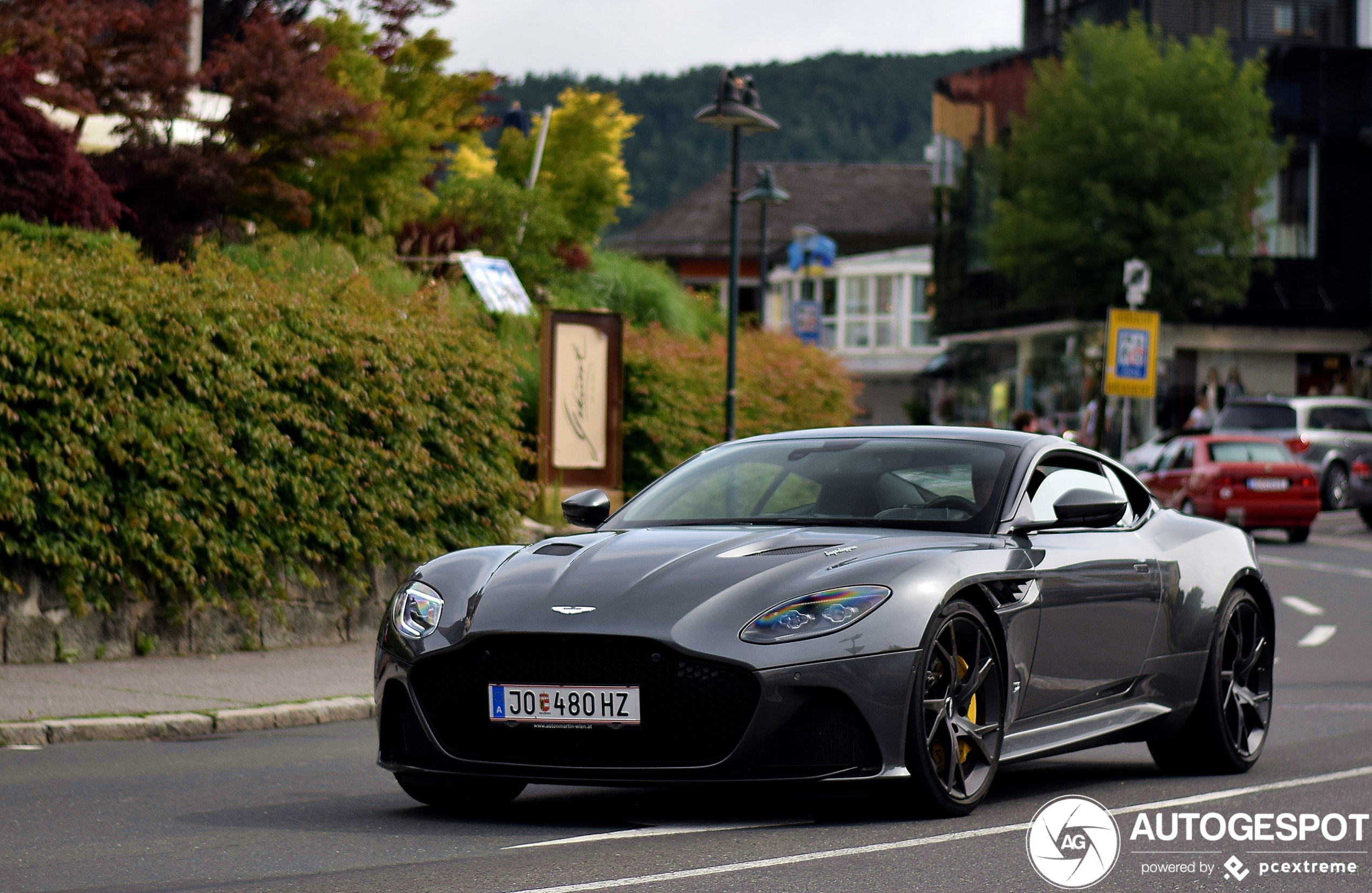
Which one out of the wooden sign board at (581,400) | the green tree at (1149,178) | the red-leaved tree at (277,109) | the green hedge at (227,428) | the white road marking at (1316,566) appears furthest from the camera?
the green tree at (1149,178)

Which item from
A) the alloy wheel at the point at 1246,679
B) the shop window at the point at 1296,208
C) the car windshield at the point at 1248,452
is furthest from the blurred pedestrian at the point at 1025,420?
the shop window at the point at 1296,208

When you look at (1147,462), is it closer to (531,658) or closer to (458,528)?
(458,528)

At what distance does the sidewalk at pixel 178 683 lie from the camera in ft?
33.3

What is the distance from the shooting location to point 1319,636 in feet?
55.7

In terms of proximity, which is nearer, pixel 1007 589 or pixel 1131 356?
pixel 1007 589

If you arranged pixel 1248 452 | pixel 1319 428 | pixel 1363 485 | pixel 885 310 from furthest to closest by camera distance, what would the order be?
pixel 885 310 → pixel 1319 428 → pixel 1363 485 → pixel 1248 452

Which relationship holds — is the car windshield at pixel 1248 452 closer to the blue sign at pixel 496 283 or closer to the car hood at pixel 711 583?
the blue sign at pixel 496 283

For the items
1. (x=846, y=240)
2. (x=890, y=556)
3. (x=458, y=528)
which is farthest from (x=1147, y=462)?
(x=846, y=240)

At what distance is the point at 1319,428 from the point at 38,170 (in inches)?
921

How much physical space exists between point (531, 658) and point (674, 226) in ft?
293

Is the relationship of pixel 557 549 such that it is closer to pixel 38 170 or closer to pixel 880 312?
pixel 38 170

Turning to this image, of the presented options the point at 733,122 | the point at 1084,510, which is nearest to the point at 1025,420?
the point at 733,122

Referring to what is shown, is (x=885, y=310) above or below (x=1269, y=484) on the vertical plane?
above

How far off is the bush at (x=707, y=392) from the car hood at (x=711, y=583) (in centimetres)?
1189
